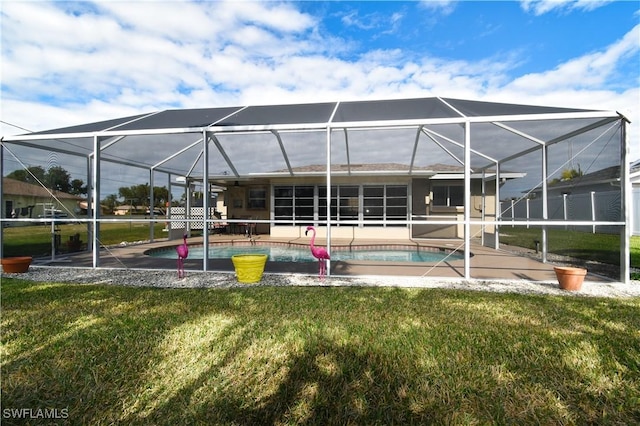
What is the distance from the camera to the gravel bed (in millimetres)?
5042

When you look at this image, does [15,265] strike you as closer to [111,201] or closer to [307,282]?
[111,201]

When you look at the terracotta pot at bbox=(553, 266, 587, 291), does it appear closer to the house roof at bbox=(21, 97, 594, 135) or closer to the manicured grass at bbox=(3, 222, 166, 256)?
the house roof at bbox=(21, 97, 594, 135)

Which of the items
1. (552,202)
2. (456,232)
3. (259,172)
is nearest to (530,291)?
(552,202)

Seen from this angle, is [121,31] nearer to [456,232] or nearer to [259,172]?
[259,172]

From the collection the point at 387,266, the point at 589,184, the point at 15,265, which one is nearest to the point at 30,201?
the point at 15,265

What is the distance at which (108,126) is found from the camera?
7250 millimetres

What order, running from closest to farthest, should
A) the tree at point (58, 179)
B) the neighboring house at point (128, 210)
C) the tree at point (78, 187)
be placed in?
the tree at point (58, 179), the tree at point (78, 187), the neighboring house at point (128, 210)

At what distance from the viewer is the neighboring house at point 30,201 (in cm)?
768

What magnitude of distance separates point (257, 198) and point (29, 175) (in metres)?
9.44

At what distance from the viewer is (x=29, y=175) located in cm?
→ 799

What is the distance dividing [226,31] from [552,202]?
1188cm

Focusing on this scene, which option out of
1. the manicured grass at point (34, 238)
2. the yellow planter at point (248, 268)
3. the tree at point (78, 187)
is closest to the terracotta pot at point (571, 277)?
the yellow planter at point (248, 268)

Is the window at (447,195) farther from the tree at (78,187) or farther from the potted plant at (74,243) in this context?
the potted plant at (74,243)

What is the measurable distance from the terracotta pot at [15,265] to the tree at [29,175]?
270 centimetres
